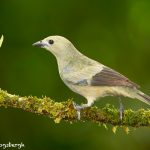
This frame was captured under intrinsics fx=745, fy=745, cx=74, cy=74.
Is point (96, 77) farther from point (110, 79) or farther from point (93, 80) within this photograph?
point (110, 79)

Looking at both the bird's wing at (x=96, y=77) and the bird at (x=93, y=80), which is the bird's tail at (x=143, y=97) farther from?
the bird's wing at (x=96, y=77)

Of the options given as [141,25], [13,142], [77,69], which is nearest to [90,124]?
[13,142]

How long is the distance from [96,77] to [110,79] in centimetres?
20

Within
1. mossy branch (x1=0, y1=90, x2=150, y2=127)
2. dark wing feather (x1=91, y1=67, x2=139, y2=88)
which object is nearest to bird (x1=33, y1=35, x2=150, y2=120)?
dark wing feather (x1=91, y1=67, x2=139, y2=88)

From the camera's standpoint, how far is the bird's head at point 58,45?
831 cm

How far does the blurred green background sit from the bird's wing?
319 cm

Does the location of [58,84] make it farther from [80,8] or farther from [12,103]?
[12,103]

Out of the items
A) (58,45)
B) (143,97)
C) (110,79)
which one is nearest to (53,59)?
(58,45)

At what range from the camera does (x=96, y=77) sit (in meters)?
8.05

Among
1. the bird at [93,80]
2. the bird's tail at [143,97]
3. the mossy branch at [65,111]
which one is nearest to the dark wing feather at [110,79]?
the bird at [93,80]

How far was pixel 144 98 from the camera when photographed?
781cm

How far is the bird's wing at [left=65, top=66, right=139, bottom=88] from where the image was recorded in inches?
311

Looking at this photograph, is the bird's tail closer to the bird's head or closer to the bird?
the bird

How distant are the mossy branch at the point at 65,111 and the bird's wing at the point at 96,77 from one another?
0.31m
